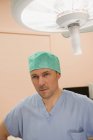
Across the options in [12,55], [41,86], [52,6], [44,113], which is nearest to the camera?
[52,6]

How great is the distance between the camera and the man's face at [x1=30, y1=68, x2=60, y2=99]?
1.06 metres

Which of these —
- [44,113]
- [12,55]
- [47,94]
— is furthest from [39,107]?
[12,55]

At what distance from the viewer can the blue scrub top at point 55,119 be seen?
1.08 meters

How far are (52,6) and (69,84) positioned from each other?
6.56 ft

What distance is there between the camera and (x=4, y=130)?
4.03 feet

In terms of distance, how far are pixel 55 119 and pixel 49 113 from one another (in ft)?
0.16

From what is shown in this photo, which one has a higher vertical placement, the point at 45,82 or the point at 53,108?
the point at 45,82

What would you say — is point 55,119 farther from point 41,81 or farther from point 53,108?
point 41,81

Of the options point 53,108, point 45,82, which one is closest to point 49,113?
point 53,108

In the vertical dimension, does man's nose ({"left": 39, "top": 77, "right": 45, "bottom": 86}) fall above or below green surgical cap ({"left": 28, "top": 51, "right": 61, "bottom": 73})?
below

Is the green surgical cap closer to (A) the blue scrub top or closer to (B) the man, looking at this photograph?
(B) the man

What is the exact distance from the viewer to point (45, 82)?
42.3 inches

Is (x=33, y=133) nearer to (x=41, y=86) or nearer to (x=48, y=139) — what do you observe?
(x=48, y=139)

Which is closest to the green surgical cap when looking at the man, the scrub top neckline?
the man
